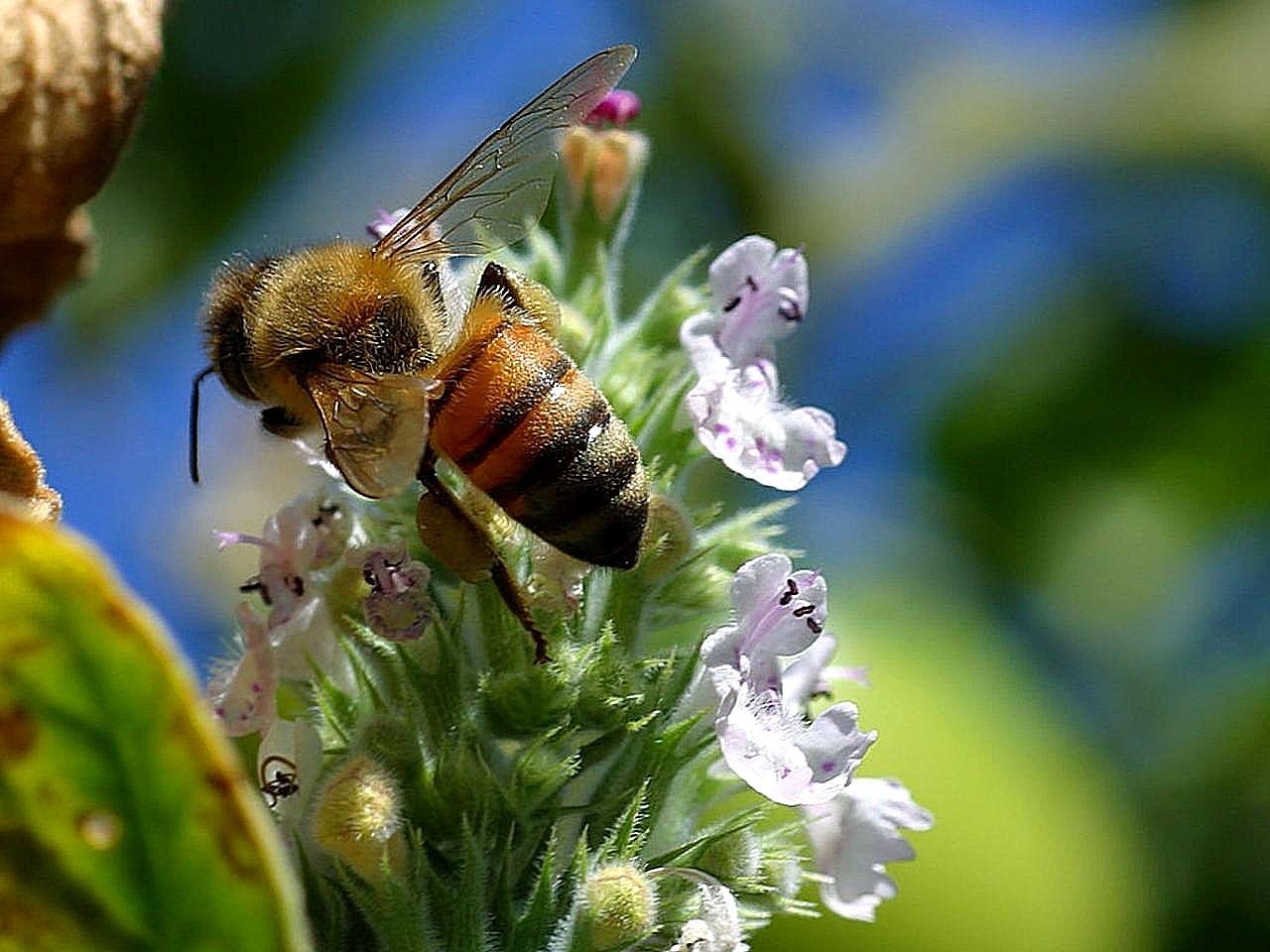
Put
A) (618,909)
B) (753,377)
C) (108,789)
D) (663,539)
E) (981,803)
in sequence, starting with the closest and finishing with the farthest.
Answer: (108,789) < (618,909) < (663,539) < (753,377) < (981,803)

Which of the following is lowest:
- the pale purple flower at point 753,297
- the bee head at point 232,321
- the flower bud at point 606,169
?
the pale purple flower at point 753,297

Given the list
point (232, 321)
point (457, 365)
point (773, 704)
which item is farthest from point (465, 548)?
point (232, 321)

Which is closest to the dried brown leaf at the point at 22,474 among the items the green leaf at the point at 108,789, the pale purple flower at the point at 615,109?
the green leaf at the point at 108,789

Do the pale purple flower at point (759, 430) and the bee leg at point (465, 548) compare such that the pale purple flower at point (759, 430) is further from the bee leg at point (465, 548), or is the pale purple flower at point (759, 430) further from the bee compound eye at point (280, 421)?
the bee compound eye at point (280, 421)

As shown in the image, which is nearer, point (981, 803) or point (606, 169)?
point (606, 169)

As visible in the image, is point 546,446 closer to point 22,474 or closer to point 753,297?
point 753,297

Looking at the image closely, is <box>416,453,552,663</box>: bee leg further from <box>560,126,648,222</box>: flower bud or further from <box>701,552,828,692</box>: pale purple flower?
<box>560,126,648,222</box>: flower bud
